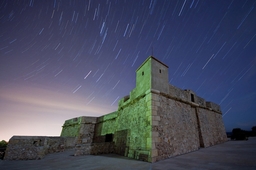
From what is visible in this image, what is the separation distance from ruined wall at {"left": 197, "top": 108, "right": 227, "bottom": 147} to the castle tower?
591 cm

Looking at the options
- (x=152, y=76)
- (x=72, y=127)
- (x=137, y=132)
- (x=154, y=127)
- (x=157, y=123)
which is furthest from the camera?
(x=72, y=127)

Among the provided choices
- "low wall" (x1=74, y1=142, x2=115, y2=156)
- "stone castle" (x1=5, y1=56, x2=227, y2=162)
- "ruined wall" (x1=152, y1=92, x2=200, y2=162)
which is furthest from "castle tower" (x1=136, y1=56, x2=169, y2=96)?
"low wall" (x1=74, y1=142, x2=115, y2=156)

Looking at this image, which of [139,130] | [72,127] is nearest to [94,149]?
[139,130]

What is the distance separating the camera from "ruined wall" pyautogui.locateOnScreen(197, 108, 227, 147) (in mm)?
10882

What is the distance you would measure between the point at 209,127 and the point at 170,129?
7.52 meters

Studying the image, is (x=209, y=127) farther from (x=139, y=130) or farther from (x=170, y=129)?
(x=139, y=130)

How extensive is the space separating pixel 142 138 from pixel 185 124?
3920mm

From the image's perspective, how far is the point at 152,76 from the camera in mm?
7918

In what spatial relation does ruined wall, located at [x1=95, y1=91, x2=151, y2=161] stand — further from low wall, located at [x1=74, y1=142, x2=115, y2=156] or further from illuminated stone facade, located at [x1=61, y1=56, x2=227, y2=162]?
low wall, located at [x1=74, y1=142, x2=115, y2=156]

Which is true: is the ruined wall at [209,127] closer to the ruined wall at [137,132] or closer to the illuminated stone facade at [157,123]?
the illuminated stone facade at [157,123]

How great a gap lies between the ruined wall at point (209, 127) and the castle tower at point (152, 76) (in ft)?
19.4

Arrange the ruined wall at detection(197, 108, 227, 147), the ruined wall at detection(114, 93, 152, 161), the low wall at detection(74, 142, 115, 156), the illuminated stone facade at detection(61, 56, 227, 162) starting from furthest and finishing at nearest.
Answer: the ruined wall at detection(197, 108, 227, 147), the low wall at detection(74, 142, 115, 156), the illuminated stone facade at detection(61, 56, 227, 162), the ruined wall at detection(114, 93, 152, 161)

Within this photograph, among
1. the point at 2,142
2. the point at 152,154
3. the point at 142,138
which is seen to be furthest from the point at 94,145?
the point at 2,142

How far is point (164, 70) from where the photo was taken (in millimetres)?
8844
